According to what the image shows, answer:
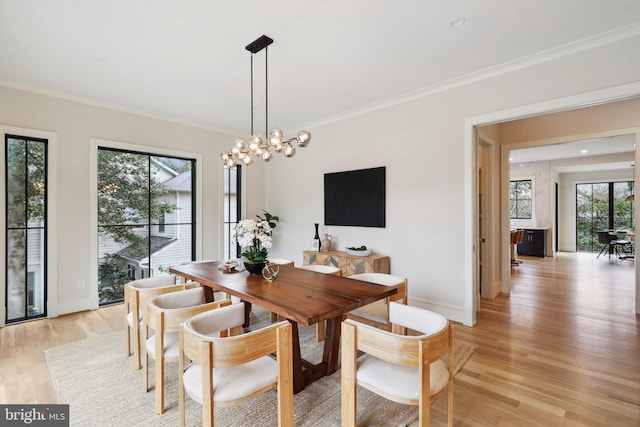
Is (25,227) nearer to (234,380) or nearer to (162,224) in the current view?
(162,224)

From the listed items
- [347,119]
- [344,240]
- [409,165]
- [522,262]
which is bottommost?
[522,262]

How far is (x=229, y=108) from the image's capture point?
172 inches

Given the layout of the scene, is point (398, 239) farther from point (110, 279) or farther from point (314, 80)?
point (110, 279)

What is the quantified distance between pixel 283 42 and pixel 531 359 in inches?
141

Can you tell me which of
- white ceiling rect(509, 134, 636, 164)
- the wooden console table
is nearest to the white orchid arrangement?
the wooden console table

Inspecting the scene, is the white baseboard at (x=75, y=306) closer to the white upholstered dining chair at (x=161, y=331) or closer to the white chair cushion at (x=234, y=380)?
the white upholstered dining chair at (x=161, y=331)

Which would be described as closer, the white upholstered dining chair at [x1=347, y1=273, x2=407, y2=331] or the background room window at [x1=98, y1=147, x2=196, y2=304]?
the white upholstered dining chair at [x1=347, y1=273, x2=407, y2=331]

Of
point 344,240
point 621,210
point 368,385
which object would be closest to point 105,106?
point 344,240

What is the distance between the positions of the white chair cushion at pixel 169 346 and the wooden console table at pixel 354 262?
2351mm

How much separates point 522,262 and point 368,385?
7923 mm

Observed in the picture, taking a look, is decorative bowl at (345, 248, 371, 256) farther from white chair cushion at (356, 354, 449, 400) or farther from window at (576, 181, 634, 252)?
window at (576, 181, 634, 252)

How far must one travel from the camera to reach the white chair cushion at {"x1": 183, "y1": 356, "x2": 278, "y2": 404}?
5.06 ft

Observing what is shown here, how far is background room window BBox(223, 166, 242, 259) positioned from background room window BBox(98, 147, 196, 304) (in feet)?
1.96

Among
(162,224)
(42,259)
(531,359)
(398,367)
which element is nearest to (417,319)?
(398,367)
